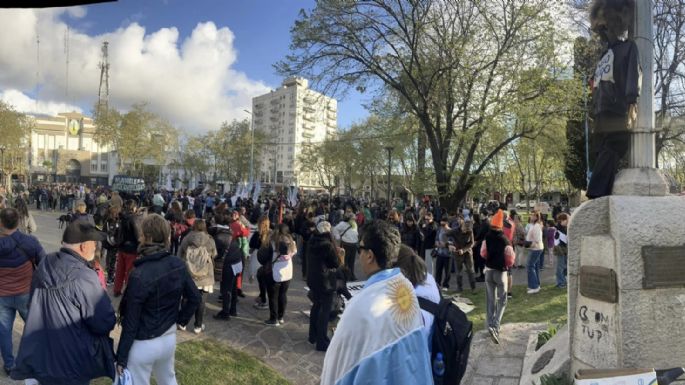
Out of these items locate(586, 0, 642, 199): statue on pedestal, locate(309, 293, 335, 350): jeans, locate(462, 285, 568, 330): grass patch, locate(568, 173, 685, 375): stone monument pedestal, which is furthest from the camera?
locate(462, 285, 568, 330): grass patch

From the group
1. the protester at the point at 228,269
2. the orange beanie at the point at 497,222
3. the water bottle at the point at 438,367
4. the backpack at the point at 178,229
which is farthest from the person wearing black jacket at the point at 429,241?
the water bottle at the point at 438,367

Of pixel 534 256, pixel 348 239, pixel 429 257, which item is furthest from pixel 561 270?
pixel 348 239

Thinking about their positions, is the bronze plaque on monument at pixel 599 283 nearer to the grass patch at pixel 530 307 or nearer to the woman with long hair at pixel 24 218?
the grass patch at pixel 530 307

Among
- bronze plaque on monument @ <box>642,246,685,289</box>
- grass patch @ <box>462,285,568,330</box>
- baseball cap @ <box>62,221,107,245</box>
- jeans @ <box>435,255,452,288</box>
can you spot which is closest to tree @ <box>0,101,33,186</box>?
jeans @ <box>435,255,452,288</box>

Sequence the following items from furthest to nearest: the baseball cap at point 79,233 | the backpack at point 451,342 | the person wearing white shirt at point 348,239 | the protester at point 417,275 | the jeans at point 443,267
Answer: the person wearing white shirt at point 348,239 → the jeans at point 443,267 → the baseball cap at point 79,233 → the protester at point 417,275 → the backpack at point 451,342

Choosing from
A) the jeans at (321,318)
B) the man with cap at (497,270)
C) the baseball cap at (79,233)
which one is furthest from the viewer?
the man with cap at (497,270)

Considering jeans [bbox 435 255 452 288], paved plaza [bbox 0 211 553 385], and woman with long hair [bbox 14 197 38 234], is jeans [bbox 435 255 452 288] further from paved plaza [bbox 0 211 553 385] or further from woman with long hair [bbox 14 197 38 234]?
woman with long hair [bbox 14 197 38 234]

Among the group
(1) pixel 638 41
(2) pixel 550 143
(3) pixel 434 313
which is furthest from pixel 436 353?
(2) pixel 550 143

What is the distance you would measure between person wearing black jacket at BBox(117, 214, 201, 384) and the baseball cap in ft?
1.16

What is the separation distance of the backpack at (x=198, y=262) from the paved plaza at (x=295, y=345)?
86cm

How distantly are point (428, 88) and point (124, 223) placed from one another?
1189cm

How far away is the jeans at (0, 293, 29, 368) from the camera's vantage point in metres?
4.23

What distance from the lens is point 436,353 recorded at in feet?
8.45

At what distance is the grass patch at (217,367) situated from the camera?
493cm
